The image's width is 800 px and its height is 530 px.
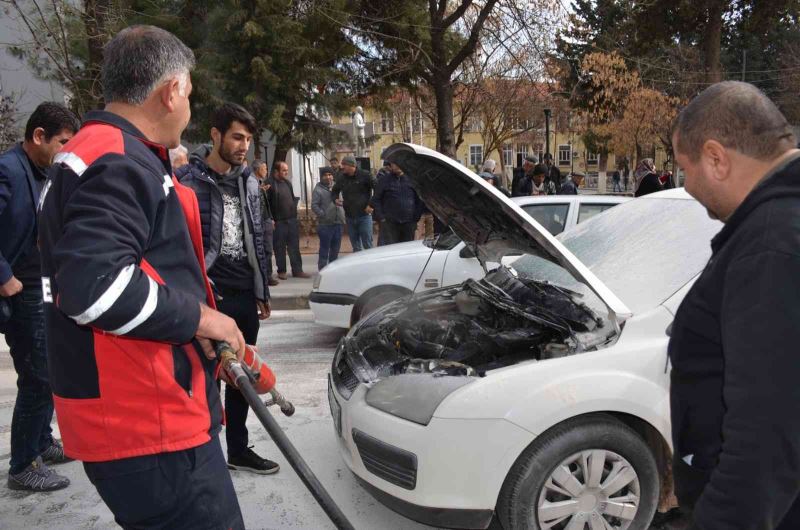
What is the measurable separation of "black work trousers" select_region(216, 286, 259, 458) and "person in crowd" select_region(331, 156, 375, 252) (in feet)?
21.2

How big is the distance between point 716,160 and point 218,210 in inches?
101

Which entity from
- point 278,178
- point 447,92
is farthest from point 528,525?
point 447,92

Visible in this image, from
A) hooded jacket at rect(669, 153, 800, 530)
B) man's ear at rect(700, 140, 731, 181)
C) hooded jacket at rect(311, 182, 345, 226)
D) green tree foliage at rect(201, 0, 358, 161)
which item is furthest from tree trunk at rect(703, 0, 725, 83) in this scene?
hooded jacket at rect(669, 153, 800, 530)

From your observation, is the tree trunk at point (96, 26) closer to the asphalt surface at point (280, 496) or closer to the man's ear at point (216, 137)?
the asphalt surface at point (280, 496)

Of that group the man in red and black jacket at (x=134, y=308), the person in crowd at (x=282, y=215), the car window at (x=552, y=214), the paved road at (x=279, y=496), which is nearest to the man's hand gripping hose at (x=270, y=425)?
the man in red and black jacket at (x=134, y=308)

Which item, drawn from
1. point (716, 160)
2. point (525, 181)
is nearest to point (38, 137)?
point (716, 160)

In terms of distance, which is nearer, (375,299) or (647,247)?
(647,247)

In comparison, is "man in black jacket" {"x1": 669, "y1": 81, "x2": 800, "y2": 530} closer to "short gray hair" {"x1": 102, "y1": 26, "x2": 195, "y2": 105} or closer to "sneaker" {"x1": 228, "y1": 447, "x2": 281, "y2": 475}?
"short gray hair" {"x1": 102, "y1": 26, "x2": 195, "y2": 105}

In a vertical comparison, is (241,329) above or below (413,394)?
above

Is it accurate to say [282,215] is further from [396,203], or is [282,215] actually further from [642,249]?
[642,249]

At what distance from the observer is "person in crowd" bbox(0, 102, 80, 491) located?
3336 millimetres

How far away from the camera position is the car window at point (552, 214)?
6316mm

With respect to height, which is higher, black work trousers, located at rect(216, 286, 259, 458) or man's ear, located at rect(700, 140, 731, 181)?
man's ear, located at rect(700, 140, 731, 181)

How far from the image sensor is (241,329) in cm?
358
